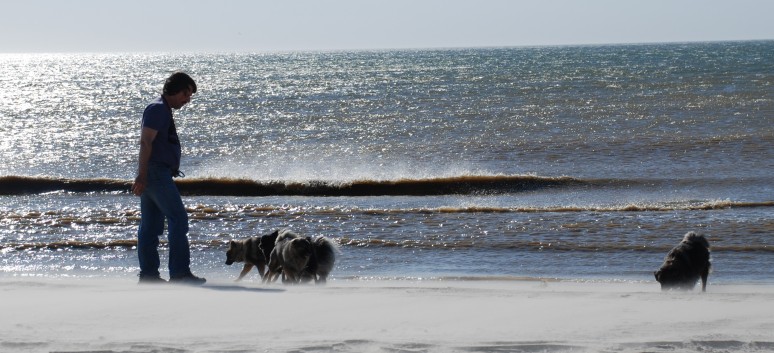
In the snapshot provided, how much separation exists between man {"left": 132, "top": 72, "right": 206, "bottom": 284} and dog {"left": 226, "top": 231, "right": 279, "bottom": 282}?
4.09 feet

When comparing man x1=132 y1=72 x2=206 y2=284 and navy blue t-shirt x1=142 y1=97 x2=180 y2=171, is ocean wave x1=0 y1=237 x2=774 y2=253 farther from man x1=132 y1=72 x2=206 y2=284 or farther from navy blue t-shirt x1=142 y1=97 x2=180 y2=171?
navy blue t-shirt x1=142 y1=97 x2=180 y2=171

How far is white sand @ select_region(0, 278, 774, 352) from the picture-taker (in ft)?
16.1

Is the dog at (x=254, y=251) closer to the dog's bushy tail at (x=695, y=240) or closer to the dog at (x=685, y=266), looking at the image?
the dog at (x=685, y=266)

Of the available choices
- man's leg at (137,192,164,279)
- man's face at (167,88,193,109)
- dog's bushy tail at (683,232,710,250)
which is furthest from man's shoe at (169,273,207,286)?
dog's bushy tail at (683,232,710,250)

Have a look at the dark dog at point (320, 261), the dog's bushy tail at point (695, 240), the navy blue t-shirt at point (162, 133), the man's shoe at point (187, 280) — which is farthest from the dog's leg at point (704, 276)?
the navy blue t-shirt at point (162, 133)

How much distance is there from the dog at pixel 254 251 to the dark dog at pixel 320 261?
571 mm

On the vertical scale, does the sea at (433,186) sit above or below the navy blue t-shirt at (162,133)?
below

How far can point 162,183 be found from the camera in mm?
7207

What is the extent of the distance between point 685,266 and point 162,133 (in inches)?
169

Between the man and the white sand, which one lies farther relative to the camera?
the man

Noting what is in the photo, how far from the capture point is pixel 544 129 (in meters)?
29.1

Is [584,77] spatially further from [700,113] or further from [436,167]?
[436,167]

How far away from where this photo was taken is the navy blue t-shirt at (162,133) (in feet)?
23.2

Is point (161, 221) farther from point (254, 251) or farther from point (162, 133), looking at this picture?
point (254, 251)
